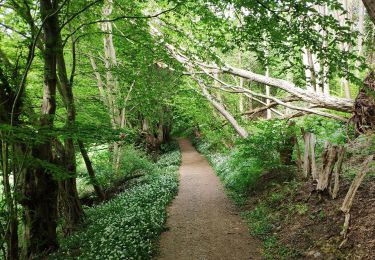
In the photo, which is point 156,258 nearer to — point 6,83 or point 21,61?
point 6,83

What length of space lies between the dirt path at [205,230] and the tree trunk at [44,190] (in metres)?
2.82

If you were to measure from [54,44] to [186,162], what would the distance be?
14609 millimetres

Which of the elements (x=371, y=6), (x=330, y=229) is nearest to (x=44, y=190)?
(x=330, y=229)

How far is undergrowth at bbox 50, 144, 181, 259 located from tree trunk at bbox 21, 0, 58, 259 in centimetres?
55

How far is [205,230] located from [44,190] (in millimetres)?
4169

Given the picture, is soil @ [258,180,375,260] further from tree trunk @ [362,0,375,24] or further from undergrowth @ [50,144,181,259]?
tree trunk @ [362,0,375,24]

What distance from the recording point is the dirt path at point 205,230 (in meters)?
6.11

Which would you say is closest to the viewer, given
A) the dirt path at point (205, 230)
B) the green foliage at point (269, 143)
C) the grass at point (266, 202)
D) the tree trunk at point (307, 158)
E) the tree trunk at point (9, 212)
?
the tree trunk at point (9, 212)

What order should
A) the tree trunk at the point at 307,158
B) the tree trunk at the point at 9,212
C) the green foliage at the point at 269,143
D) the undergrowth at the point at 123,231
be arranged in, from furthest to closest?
the green foliage at the point at 269,143 → the tree trunk at the point at 307,158 → the undergrowth at the point at 123,231 → the tree trunk at the point at 9,212

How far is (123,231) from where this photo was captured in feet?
21.9

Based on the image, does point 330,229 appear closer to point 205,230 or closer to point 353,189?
point 353,189

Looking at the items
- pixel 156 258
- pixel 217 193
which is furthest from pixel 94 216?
pixel 217 193

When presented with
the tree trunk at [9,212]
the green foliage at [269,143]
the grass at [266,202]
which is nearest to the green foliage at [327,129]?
the green foliage at [269,143]

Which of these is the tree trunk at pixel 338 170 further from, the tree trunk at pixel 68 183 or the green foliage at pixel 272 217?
the tree trunk at pixel 68 183
